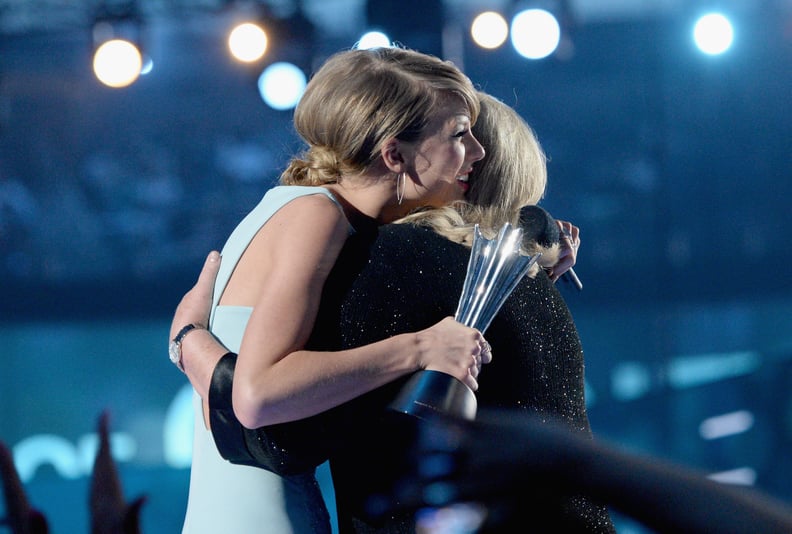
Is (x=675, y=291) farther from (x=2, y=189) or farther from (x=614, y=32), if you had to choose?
(x=2, y=189)

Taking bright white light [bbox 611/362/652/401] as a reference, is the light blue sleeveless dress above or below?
below

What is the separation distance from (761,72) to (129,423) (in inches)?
157

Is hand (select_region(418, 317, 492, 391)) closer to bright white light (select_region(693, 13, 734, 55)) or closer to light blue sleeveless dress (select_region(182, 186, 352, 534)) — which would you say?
light blue sleeveless dress (select_region(182, 186, 352, 534))

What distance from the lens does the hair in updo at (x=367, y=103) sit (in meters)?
1.09

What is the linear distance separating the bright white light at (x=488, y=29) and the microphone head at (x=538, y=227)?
9.07ft

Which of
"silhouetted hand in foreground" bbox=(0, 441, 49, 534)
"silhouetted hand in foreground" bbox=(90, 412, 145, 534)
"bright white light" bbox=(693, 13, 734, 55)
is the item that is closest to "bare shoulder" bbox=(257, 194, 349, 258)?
"silhouetted hand in foreground" bbox=(90, 412, 145, 534)

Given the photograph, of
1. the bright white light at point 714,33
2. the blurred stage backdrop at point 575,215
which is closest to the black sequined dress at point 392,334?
the bright white light at point 714,33

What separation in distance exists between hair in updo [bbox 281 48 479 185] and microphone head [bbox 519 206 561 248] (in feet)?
0.48

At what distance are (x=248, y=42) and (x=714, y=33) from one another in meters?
2.02

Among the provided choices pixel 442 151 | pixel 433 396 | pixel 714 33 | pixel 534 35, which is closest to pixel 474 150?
pixel 442 151

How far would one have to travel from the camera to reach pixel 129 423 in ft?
15.4

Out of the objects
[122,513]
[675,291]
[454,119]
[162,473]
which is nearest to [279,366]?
[454,119]

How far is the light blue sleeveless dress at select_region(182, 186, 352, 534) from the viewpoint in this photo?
1.07 meters

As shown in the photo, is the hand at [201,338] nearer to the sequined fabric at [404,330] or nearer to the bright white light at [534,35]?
the sequined fabric at [404,330]
